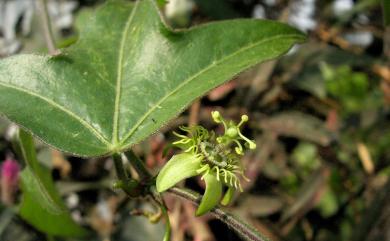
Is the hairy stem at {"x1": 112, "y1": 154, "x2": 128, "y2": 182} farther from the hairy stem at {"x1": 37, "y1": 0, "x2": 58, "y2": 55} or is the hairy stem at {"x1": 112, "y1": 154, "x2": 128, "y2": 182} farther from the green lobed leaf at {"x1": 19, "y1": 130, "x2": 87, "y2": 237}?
the hairy stem at {"x1": 37, "y1": 0, "x2": 58, "y2": 55}

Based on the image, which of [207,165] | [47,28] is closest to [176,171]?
[207,165]

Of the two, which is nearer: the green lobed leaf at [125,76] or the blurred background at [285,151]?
the green lobed leaf at [125,76]

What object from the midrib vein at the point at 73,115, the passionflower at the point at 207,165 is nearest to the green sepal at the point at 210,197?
the passionflower at the point at 207,165

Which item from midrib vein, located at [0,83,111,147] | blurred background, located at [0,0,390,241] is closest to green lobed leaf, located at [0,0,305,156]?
midrib vein, located at [0,83,111,147]

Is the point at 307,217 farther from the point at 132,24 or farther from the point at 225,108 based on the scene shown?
the point at 132,24

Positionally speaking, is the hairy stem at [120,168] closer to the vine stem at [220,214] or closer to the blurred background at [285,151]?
the vine stem at [220,214]

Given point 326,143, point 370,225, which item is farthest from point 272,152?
point 370,225
